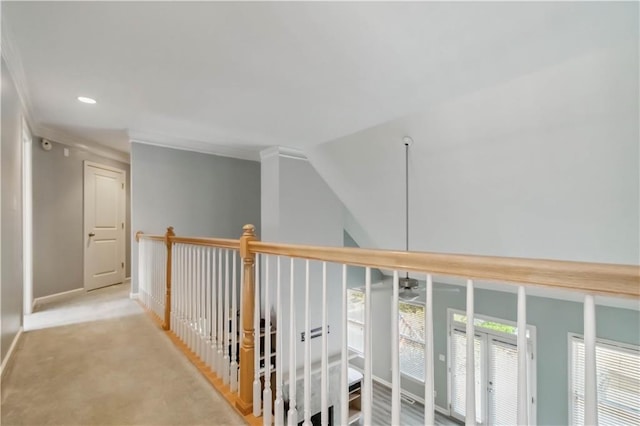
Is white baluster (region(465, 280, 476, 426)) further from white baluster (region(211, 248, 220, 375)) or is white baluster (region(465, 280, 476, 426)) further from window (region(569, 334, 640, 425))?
window (region(569, 334, 640, 425))

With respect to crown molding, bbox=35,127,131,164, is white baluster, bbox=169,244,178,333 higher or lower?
lower

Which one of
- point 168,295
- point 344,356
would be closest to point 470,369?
point 344,356

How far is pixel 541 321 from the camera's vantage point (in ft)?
14.7

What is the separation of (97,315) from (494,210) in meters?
4.56

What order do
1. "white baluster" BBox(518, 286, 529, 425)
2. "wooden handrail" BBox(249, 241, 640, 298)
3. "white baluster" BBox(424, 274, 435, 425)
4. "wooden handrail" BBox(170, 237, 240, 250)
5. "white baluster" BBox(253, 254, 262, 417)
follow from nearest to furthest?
1. "wooden handrail" BBox(249, 241, 640, 298)
2. "white baluster" BBox(518, 286, 529, 425)
3. "white baluster" BBox(424, 274, 435, 425)
4. "white baluster" BBox(253, 254, 262, 417)
5. "wooden handrail" BBox(170, 237, 240, 250)

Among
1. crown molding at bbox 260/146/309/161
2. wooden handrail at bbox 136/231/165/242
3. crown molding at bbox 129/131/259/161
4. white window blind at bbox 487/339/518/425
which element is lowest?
white window blind at bbox 487/339/518/425

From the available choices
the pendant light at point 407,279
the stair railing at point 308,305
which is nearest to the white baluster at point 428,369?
the stair railing at point 308,305

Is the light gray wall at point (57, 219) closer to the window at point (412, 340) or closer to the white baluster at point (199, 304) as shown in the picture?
the white baluster at point (199, 304)

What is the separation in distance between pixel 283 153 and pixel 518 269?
3938 mm

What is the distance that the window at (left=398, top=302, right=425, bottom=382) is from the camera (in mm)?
5809

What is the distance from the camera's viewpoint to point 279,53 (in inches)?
79.3

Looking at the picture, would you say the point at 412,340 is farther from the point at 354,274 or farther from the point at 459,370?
the point at 354,274

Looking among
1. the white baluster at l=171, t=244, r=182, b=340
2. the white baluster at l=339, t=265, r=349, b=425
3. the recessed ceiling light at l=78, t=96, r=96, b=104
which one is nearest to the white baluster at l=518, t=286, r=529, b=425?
the white baluster at l=339, t=265, r=349, b=425

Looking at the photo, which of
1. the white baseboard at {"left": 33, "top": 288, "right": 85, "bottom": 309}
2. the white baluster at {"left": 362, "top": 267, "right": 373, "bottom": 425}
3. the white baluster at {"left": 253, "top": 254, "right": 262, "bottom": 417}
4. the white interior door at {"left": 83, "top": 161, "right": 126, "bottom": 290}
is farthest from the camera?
the white interior door at {"left": 83, "top": 161, "right": 126, "bottom": 290}
